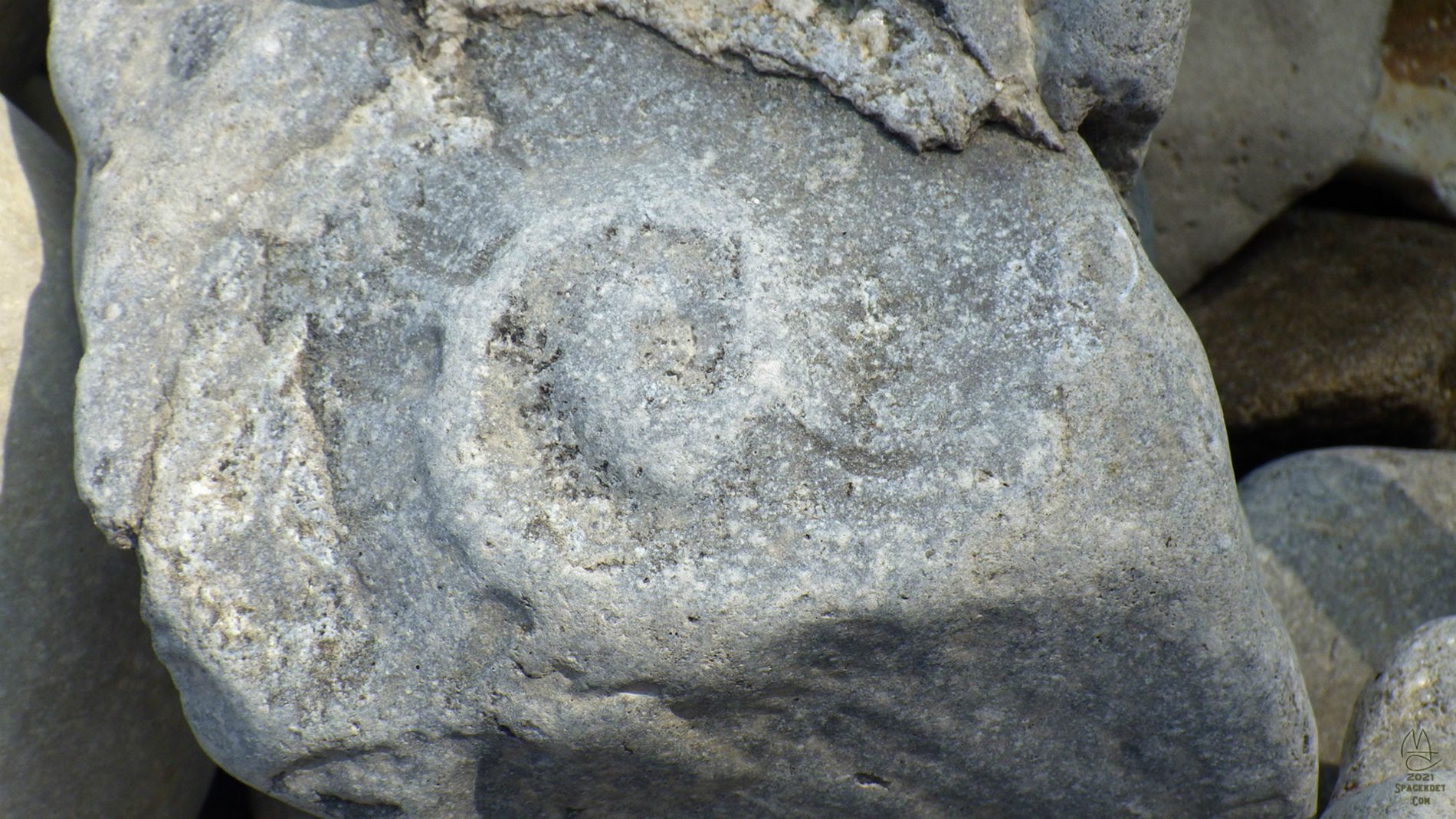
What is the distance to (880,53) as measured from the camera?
3.31 feet

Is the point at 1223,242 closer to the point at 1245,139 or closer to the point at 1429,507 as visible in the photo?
the point at 1245,139

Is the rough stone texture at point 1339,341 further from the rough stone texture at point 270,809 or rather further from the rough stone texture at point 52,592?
the rough stone texture at point 52,592

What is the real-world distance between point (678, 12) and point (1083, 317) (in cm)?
45

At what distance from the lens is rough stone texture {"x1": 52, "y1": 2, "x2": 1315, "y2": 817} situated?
0.93 m

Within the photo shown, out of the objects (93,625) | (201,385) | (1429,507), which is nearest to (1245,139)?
(1429,507)

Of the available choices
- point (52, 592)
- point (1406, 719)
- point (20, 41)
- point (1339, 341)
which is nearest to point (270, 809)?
point (52, 592)

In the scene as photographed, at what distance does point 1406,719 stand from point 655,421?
893 mm

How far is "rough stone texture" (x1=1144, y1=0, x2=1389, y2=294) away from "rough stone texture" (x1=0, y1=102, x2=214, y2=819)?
1.59 meters

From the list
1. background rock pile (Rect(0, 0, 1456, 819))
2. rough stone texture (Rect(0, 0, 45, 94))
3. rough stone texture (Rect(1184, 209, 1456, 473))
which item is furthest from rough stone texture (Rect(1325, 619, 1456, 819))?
rough stone texture (Rect(0, 0, 45, 94))

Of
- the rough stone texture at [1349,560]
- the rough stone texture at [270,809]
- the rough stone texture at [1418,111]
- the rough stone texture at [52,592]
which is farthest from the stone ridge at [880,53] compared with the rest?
the rough stone texture at [1418,111]

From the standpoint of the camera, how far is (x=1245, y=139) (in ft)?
6.02

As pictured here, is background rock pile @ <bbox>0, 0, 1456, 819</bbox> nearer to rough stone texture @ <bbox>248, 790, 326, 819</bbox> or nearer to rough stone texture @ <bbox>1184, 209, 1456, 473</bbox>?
rough stone texture @ <bbox>248, 790, 326, 819</bbox>

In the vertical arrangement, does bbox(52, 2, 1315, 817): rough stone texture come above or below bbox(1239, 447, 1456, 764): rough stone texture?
above

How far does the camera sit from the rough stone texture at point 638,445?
3.05 ft
